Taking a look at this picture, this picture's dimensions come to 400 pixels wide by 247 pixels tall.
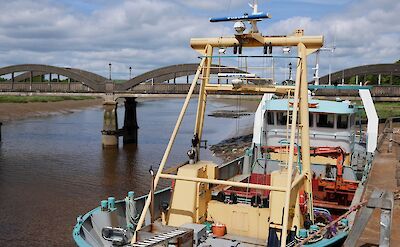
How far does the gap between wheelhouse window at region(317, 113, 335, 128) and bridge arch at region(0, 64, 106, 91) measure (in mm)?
28836

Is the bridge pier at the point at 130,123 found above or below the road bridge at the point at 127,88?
below

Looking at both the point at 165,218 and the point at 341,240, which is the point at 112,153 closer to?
the point at 165,218

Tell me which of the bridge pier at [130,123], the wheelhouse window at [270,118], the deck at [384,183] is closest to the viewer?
the deck at [384,183]

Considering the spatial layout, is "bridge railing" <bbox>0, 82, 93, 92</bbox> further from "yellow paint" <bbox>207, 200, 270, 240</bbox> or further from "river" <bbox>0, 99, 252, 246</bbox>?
"yellow paint" <bbox>207, 200, 270, 240</bbox>

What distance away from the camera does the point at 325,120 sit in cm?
1852

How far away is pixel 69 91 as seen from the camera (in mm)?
45188

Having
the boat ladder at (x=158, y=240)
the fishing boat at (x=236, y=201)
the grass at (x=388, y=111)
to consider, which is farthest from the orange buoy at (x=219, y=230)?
the grass at (x=388, y=111)

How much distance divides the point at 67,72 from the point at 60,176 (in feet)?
61.9

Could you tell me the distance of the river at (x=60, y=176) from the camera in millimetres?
19391

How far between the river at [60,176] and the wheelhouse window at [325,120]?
1146 centimetres

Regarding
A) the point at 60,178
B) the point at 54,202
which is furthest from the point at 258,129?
the point at 60,178

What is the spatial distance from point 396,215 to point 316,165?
710 cm

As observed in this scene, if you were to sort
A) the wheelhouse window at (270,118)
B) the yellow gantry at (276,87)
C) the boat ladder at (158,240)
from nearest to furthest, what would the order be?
the boat ladder at (158,240) → the yellow gantry at (276,87) → the wheelhouse window at (270,118)

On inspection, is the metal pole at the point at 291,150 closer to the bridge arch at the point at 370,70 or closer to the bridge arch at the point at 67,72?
the bridge arch at the point at 67,72
